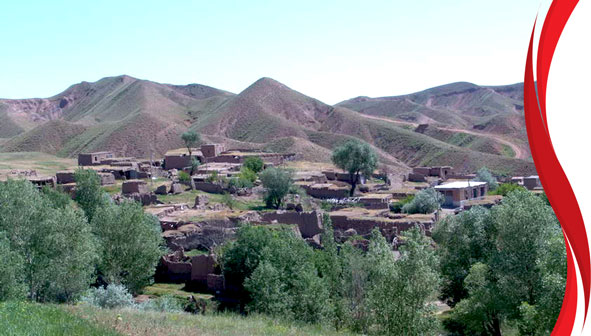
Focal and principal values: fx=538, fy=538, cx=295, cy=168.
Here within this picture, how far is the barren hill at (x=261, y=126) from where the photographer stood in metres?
84.4

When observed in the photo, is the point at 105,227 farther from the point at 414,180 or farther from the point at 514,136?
the point at 514,136

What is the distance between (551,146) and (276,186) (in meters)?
39.5

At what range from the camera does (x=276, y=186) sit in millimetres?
44719

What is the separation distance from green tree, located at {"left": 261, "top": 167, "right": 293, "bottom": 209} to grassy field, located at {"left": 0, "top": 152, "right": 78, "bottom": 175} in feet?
86.9

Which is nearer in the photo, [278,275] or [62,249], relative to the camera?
[62,249]

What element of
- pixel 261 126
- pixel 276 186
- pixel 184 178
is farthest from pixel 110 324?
pixel 261 126

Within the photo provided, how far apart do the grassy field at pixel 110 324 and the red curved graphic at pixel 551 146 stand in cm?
739

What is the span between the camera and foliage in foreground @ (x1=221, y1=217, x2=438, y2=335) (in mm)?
14805

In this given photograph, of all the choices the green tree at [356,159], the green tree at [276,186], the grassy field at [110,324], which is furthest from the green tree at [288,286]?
the green tree at [356,159]

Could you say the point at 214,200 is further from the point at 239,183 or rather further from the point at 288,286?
the point at 288,286

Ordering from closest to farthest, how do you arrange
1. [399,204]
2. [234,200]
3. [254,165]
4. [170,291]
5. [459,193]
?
[170,291]
[399,204]
[459,193]
[234,200]
[254,165]

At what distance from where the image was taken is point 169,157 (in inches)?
2479

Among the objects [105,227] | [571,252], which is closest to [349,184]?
[105,227]

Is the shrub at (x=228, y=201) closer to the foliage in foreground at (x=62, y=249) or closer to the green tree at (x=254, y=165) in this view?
the green tree at (x=254, y=165)
